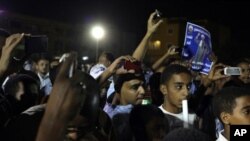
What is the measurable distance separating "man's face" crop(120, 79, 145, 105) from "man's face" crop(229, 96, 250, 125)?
46.0 inches

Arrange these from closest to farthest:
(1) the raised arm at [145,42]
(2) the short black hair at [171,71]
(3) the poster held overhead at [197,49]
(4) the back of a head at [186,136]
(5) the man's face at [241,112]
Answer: (4) the back of a head at [186,136]
(5) the man's face at [241,112]
(2) the short black hair at [171,71]
(1) the raised arm at [145,42]
(3) the poster held overhead at [197,49]

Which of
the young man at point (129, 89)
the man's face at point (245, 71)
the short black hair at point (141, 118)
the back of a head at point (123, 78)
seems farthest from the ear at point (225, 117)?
the man's face at point (245, 71)

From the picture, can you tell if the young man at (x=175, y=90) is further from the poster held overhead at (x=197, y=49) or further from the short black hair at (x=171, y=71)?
the poster held overhead at (x=197, y=49)

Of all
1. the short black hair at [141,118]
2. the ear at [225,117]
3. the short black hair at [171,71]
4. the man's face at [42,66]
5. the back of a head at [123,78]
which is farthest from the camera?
the man's face at [42,66]

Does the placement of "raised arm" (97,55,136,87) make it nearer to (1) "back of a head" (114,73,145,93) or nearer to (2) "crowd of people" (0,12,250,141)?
(2) "crowd of people" (0,12,250,141)

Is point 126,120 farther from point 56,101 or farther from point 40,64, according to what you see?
point 40,64

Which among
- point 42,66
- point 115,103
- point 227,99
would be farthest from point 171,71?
point 42,66

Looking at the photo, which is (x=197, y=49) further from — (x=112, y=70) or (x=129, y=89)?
(x=112, y=70)

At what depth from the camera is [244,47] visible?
47.2m

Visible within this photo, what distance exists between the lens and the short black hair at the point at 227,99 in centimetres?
317

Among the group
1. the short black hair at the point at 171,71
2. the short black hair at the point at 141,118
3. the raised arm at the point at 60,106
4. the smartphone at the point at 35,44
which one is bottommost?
the short black hair at the point at 141,118

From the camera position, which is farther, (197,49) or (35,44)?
(197,49)

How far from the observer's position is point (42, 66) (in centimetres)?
775

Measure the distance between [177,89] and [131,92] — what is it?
44 cm
